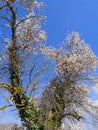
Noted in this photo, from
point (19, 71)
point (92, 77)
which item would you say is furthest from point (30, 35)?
point (92, 77)

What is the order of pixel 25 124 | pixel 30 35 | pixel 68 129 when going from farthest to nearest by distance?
pixel 68 129, pixel 30 35, pixel 25 124

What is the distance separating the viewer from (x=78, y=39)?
3362 centimetres

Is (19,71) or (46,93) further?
(46,93)

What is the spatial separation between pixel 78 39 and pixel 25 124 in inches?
842

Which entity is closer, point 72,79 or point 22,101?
point 22,101

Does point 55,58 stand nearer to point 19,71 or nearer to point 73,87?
point 73,87

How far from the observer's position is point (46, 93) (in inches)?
1168

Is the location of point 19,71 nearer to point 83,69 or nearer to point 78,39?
point 83,69

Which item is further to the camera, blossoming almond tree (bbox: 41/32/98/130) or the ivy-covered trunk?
blossoming almond tree (bbox: 41/32/98/130)

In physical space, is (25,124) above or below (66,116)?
below

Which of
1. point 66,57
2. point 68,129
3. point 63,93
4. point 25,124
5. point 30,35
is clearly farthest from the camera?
point 66,57

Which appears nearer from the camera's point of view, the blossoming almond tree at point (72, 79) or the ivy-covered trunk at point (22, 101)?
the ivy-covered trunk at point (22, 101)

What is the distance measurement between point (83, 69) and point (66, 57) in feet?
6.17

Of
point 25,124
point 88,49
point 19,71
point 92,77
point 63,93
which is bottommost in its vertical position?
point 25,124
